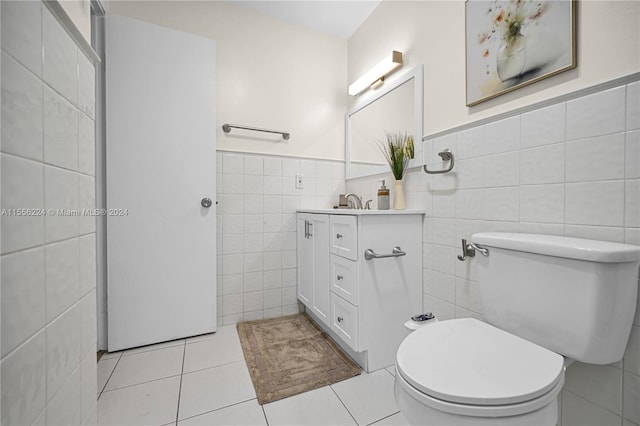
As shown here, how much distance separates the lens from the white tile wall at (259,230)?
6.64 ft

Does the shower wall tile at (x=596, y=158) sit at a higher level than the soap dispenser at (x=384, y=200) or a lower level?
higher

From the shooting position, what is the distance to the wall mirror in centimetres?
168

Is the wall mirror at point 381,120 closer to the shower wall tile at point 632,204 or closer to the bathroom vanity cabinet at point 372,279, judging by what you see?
the bathroom vanity cabinet at point 372,279

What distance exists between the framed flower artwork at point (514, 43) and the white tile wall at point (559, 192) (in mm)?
160

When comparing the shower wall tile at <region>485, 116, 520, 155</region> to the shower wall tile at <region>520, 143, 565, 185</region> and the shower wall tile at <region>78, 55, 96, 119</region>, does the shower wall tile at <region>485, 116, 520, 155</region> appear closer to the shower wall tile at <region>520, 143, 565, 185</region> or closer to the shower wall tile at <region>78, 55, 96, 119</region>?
the shower wall tile at <region>520, 143, 565, 185</region>

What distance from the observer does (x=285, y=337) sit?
1820mm

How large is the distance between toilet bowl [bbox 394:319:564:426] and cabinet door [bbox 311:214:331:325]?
0.84 meters

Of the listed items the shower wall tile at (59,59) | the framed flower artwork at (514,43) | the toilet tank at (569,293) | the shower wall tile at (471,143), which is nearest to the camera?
the shower wall tile at (59,59)

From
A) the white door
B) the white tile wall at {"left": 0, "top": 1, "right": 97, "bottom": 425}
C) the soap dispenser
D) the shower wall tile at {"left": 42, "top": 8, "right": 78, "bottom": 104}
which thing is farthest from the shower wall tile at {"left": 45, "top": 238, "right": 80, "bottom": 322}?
the soap dispenser

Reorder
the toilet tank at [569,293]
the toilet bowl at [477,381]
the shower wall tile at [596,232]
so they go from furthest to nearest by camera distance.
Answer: the shower wall tile at [596,232]
the toilet tank at [569,293]
the toilet bowl at [477,381]

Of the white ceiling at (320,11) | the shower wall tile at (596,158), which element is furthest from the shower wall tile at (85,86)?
the white ceiling at (320,11)

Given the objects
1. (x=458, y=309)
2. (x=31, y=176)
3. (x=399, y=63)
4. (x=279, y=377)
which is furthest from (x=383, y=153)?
(x=31, y=176)

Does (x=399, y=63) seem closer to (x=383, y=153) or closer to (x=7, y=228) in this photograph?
(x=383, y=153)

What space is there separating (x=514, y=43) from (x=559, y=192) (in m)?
0.67
